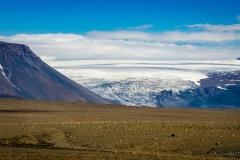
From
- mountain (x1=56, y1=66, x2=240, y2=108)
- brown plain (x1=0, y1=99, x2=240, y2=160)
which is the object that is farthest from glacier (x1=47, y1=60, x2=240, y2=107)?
brown plain (x1=0, y1=99, x2=240, y2=160)

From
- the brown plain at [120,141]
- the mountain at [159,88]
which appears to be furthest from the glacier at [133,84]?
the brown plain at [120,141]

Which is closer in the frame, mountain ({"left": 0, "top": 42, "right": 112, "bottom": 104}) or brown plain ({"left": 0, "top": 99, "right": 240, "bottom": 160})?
brown plain ({"left": 0, "top": 99, "right": 240, "bottom": 160})

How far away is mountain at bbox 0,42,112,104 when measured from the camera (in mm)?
125625

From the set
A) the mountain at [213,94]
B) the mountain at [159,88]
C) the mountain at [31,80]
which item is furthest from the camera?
the mountain at [213,94]

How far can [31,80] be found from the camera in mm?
131375

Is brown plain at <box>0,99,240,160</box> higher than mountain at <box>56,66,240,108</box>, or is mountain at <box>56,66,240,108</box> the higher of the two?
brown plain at <box>0,99,240,160</box>

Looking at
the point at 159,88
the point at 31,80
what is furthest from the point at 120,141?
the point at 31,80

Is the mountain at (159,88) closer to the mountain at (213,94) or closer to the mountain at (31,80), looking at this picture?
the mountain at (213,94)

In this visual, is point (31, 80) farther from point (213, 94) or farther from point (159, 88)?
point (213, 94)

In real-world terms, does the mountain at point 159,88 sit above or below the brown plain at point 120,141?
below

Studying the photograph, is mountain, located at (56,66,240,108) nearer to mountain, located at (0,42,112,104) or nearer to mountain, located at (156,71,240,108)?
mountain, located at (156,71,240,108)

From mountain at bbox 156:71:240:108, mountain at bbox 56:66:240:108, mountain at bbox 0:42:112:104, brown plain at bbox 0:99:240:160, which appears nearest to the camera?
brown plain at bbox 0:99:240:160

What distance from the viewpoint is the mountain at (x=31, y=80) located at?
4946 inches

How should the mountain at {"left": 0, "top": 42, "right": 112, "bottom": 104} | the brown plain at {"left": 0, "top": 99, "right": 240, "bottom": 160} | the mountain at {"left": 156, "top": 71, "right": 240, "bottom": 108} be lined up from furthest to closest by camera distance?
the mountain at {"left": 156, "top": 71, "right": 240, "bottom": 108}
the mountain at {"left": 0, "top": 42, "right": 112, "bottom": 104}
the brown plain at {"left": 0, "top": 99, "right": 240, "bottom": 160}
